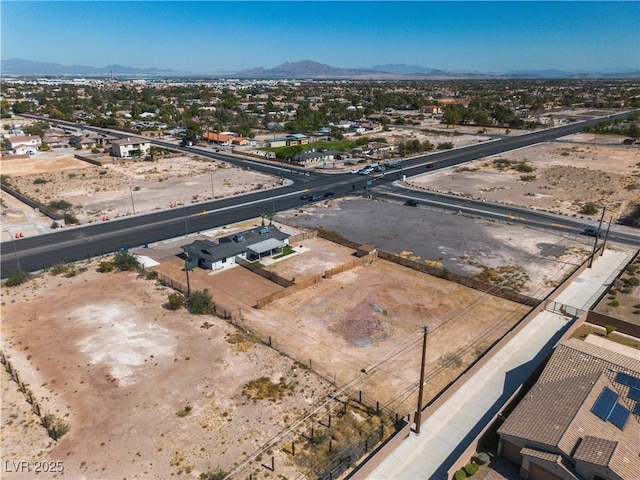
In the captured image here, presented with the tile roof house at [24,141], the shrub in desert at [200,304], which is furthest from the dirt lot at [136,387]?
the tile roof house at [24,141]

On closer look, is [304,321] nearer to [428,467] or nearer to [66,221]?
[428,467]

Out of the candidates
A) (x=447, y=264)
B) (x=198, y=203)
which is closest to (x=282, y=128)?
(x=198, y=203)

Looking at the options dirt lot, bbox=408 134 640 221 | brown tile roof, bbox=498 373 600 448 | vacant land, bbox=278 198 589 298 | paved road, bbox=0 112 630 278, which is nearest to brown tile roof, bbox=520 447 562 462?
brown tile roof, bbox=498 373 600 448

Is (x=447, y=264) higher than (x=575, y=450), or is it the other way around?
(x=575, y=450)

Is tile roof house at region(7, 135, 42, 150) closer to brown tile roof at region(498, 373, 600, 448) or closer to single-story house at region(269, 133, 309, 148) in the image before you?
single-story house at region(269, 133, 309, 148)

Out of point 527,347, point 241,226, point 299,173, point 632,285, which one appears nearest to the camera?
point 527,347

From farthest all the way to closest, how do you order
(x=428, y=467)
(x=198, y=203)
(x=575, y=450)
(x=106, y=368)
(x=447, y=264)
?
(x=198, y=203) < (x=447, y=264) < (x=106, y=368) < (x=428, y=467) < (x=575, y=450)

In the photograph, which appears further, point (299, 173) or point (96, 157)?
point (96, 157)
